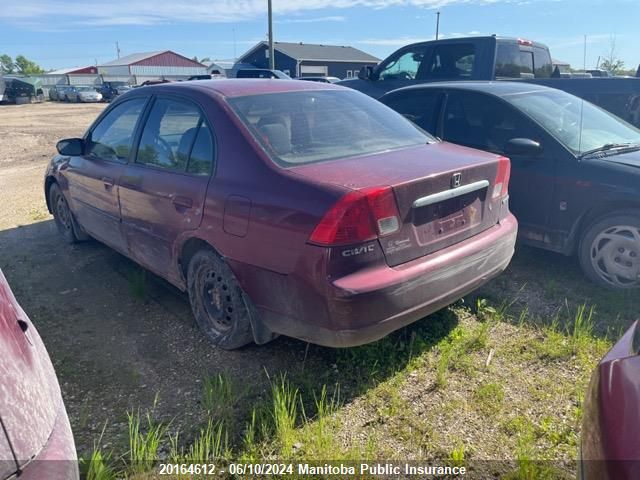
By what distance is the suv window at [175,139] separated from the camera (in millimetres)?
3369

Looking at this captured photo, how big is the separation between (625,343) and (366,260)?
4.00 ft

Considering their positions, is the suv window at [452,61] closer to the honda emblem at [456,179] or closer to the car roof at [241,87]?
the car roof at [241,87]

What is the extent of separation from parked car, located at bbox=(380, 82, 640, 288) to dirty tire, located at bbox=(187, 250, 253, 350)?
264 cm

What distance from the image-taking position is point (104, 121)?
4.74 metres

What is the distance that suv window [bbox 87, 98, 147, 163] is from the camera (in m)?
4.20

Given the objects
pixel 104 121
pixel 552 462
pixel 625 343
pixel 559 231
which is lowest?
pixel 552 462

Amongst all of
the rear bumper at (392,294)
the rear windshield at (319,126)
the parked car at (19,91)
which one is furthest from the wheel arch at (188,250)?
the parked car at (19,91)

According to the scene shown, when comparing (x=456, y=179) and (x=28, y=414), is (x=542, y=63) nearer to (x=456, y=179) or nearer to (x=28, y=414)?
(x=456, y=179)

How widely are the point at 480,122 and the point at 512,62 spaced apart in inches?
171

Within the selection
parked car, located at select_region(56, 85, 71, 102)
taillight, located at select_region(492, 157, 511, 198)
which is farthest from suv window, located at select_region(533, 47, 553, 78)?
parked car, located at select_region(56, 85, 71, 102)

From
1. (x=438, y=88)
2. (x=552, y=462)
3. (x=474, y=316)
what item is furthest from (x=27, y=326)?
(x=438, y=88)

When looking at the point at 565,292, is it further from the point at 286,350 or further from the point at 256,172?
the point at 256,172

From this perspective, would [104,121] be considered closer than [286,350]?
No

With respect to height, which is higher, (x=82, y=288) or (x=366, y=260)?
(x=366, y=260)
